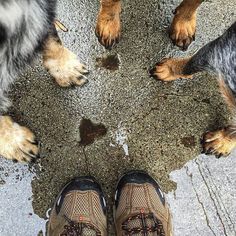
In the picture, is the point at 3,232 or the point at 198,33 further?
the point at 198,33

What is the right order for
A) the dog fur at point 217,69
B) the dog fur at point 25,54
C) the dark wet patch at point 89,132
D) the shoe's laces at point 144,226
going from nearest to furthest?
the dog fur at point 25,54 → the dog fur at point 217,69 → the shoe's laces at point 144,226 → the dark wet patch at point 89,132

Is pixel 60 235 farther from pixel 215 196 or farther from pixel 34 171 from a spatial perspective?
pixel 215 196

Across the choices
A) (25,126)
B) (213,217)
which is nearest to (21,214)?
(25,126)

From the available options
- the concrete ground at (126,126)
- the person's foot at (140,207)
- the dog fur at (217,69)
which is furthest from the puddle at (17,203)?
the dog fur at (217,69)

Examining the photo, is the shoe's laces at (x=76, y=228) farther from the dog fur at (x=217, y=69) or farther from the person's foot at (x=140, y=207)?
the dog fur at (x=217, y=69)

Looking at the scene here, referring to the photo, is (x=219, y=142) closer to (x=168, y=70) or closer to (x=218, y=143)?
(x=218, y=143)

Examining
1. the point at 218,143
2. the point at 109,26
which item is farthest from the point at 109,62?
the point at 218,143
